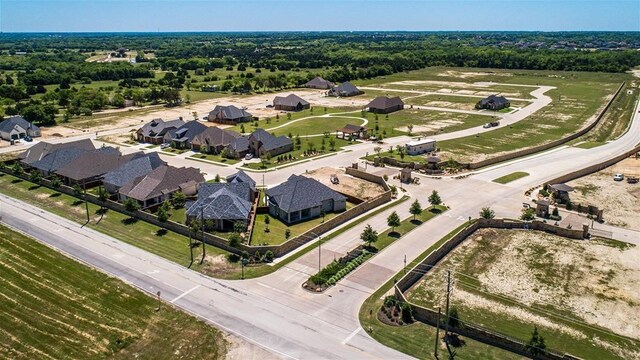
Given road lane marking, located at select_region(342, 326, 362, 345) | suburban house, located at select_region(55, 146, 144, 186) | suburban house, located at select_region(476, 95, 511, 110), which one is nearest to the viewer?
road lane marking, located at select_region(342, 326, 362, 345)

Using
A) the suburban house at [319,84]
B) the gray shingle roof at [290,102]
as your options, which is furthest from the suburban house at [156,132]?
the suburban house at [319,84]

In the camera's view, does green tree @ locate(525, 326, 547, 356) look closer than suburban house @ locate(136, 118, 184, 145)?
Yes

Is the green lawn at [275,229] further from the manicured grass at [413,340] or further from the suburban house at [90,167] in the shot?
the suburban house at [90,167]

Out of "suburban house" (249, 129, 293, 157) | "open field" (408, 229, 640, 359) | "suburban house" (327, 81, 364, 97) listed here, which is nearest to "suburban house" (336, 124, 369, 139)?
"suburban house" (249, 129, 293, 157)

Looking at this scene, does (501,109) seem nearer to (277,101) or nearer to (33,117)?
(277,101)

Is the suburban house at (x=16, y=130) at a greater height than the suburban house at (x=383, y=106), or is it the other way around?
the suburban house at (x=383, y=106)

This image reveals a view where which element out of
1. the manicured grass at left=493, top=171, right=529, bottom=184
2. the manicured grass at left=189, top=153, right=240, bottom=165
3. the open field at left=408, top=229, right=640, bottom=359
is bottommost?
the open field at left=408, top=229, right=640, bottom=359

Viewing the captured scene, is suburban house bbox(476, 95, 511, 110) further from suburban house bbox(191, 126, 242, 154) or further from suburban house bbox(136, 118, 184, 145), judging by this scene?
suburban house bbox(136, 118, 184, 145)
